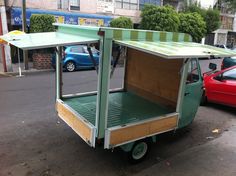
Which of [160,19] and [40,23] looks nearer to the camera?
[40,23]

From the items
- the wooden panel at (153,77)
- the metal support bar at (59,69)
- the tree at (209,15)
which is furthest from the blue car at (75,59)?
the tree at (209,15)

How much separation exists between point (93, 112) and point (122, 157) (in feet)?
3.28

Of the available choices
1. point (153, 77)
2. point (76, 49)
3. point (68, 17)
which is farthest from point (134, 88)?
point (68, 17)

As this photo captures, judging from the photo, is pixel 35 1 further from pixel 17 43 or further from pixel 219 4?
pixel 219 4

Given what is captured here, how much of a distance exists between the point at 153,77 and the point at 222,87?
2726mm

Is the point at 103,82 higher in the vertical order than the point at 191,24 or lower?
lower

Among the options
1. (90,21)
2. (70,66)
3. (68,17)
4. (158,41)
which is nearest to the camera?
(158,41)

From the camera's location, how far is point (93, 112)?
4898mm

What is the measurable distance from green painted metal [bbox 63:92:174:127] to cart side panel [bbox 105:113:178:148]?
0.35m

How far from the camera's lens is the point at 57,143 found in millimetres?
5133

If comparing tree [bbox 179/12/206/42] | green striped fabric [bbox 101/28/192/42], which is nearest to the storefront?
tree [bbox 179/12/206/42]

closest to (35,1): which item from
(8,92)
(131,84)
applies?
(8,92)

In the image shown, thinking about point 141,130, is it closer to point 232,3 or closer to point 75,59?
point 75,59

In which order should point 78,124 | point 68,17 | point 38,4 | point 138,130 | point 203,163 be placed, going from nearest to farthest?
point 138,130 → point 78,124 → point 203,163 → point 38,4 → point 68,17
